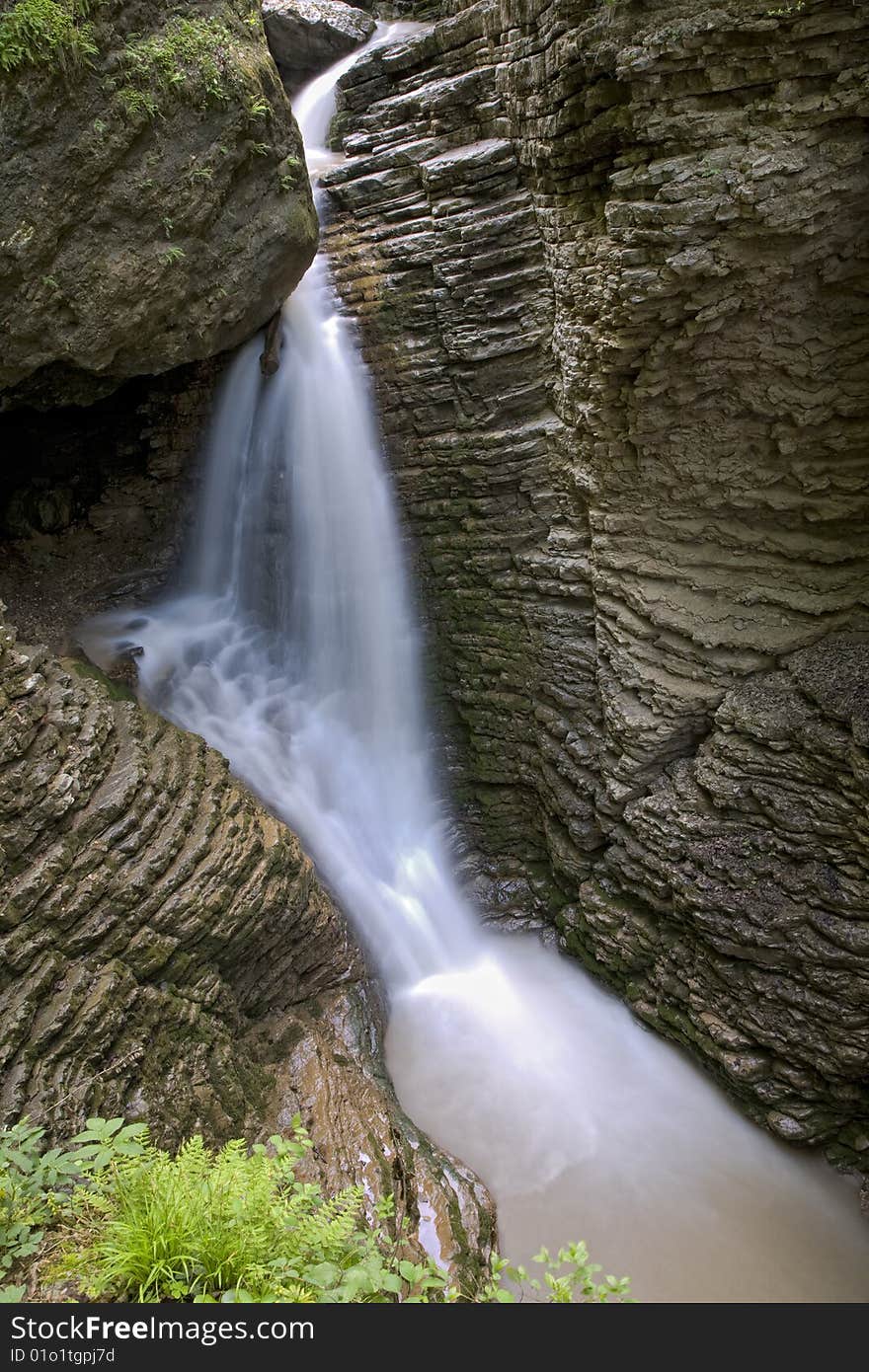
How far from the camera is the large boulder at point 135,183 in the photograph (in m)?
4.68

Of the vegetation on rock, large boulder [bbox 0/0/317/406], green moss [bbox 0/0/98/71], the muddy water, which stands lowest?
the muddy water

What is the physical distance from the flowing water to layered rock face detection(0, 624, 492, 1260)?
2.66 feet

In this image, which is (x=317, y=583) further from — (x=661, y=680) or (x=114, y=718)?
(x=661, y=680)

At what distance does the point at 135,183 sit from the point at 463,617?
4566mm

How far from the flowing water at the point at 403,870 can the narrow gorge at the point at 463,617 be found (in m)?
0.04

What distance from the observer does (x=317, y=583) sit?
830 cm

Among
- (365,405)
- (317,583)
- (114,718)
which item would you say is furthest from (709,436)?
(114,718)

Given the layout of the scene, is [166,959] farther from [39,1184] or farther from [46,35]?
[46,35]

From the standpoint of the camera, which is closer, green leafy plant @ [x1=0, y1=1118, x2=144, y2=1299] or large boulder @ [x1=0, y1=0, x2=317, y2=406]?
green leafy plant @ [x1=0, y1=1118, x2=144, y2=1299]

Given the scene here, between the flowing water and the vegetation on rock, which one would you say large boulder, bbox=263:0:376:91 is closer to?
the flowing water

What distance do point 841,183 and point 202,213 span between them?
429 centimetres

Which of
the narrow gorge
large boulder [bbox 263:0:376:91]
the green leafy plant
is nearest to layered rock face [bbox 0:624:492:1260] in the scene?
the narrow gorge

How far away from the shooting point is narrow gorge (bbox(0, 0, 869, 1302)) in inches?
186

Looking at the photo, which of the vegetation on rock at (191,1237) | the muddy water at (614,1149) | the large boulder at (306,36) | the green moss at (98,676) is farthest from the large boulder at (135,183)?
the muddy water at (614,1149)
